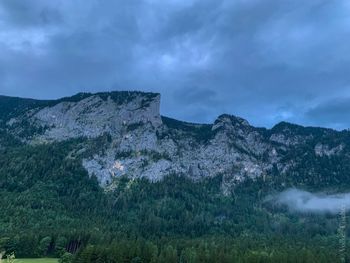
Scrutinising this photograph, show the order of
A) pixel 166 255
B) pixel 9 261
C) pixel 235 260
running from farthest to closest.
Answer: pixel 166 255 < pixel 235 260 < pixel 9 261

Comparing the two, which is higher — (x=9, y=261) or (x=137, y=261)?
(x=9, y=261)

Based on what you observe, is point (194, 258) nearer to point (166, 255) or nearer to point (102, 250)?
point (166, 255)

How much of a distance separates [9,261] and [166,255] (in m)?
163

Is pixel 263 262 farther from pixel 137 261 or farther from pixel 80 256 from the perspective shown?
pixel 80 256

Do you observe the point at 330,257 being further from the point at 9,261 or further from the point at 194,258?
the point at 9,261

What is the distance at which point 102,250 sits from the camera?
184875 millimetres

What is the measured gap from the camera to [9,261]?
35125 millimetres

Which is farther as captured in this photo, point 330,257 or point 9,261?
point 330,257

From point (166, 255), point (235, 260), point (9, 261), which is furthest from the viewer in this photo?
point (166, 255)

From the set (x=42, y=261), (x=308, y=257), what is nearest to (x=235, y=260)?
(x=308, y=257)

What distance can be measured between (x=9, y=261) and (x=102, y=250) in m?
156

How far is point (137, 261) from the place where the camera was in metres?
180

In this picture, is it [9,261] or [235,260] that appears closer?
[9,261]

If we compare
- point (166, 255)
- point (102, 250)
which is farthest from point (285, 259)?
point (102, 250)
